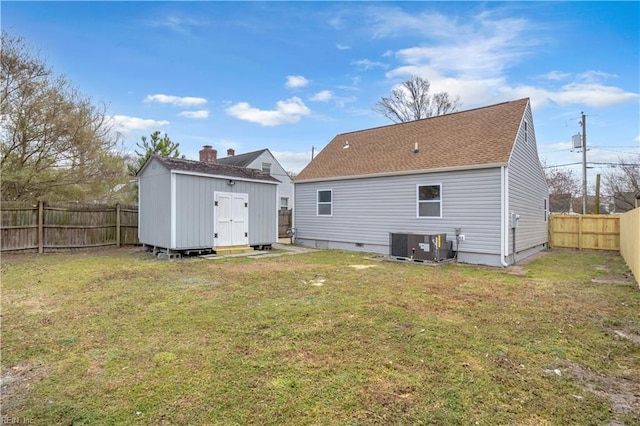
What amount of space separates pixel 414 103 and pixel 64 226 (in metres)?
23.2

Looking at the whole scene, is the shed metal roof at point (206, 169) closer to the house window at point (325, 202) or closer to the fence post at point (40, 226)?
the house window at point (325, 202)

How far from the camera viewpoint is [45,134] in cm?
1162

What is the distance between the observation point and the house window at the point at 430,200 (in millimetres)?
10898

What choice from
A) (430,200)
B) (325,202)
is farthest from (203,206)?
(430,200)

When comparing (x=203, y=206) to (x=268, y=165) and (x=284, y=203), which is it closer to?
(x=268, y=165)

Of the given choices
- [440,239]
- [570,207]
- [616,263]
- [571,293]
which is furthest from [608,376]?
[570,207]

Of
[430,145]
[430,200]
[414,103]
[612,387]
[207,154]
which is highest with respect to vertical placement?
[414,103]

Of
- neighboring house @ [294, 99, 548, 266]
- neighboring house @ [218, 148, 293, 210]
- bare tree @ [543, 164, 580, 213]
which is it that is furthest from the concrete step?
bare tree @ [543, 164, 580, 213]

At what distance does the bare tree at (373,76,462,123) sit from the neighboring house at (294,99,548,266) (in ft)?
38.5

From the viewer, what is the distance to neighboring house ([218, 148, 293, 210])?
2480 centimetres

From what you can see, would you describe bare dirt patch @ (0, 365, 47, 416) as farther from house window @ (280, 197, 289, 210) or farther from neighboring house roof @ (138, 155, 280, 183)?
house window @ (280, 197, 289, 210)

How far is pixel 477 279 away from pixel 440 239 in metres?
2.40

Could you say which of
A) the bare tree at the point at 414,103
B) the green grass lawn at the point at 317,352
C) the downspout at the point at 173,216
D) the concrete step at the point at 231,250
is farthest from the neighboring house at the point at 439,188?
the bare tree at the point at 414,103

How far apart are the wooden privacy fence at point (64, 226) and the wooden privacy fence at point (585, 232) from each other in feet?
61.3
